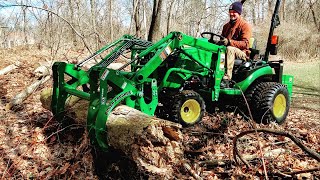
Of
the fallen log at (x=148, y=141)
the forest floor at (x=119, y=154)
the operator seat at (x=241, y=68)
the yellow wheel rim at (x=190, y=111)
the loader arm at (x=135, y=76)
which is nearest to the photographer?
the fallen log at (x=148, y=141)

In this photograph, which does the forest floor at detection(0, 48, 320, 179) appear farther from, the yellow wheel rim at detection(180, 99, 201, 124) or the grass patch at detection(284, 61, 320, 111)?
the grass patch at detection(284, 61, 320, 111)

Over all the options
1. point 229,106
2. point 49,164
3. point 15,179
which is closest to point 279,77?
point 229,106

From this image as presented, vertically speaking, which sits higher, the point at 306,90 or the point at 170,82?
the point at 170,82

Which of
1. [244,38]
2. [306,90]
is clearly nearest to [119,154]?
[244,38]

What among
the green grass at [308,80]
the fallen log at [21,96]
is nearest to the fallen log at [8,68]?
the fallen log at [21,96]

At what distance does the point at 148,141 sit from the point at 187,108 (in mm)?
1864

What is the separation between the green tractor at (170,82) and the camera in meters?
4.38

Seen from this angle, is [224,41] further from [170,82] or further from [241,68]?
[170,82]

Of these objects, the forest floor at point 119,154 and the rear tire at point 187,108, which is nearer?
the forest floor at point 119,154

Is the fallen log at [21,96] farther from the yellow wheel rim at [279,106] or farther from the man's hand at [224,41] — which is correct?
the yellow wheel rim at [279,106]

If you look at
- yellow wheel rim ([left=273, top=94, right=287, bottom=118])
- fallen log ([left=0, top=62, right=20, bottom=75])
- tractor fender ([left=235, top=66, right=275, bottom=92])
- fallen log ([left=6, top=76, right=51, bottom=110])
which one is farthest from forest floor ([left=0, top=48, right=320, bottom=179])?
fallen log ([left=0, top=62, right=20, bottom=75])

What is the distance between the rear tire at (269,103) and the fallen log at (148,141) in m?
2.68

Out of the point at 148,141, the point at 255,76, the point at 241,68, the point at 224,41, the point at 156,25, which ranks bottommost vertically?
the point at 148,141

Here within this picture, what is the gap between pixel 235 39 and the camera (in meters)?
6.42
